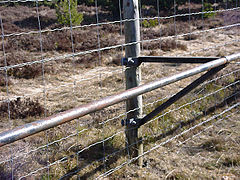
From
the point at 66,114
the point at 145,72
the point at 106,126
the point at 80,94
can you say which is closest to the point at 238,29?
the point at 145,72

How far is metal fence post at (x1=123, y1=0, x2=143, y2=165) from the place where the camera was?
106 inches

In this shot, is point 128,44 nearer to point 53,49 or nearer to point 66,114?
point 66,114

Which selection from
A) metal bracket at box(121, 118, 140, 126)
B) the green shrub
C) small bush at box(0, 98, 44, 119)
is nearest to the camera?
metal bracket at box(121, 118, 140, 126)

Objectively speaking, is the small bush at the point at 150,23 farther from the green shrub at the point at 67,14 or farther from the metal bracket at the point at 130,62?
the metal bracket at the point at 130,62

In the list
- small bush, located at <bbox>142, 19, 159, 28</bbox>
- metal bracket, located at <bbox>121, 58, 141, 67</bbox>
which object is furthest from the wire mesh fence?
small bush, located at <bbox>142, 19, 159, 28</bbox>

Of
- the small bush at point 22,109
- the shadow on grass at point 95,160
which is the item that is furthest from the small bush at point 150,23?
the shadow on grass at point 95,160

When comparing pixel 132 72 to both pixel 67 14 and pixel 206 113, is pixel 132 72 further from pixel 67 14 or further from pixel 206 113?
pixel 67 14

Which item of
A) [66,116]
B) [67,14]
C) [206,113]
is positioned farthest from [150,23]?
A: [66,116]

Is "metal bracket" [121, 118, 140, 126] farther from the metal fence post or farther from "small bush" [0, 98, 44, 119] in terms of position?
"small bush" [0, 98, 44, 119]

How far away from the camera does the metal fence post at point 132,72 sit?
269 cm

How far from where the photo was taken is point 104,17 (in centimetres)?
1773

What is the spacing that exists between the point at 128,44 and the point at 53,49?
697 centimetres

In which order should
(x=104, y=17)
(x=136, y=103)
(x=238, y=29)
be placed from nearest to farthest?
(x=136, y=103) → (x=238, y=29) → (x=104, y=17)

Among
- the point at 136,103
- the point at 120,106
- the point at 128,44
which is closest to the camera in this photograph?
the point at 128,44
